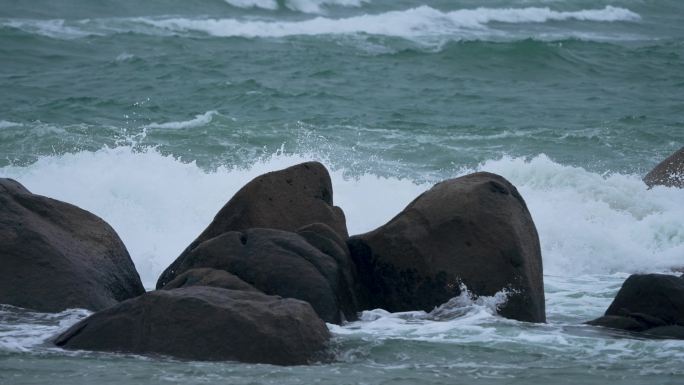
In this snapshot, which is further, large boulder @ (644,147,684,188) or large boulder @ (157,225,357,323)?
large boulder @ (644,147,684,188)

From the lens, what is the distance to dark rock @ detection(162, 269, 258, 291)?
7188mm

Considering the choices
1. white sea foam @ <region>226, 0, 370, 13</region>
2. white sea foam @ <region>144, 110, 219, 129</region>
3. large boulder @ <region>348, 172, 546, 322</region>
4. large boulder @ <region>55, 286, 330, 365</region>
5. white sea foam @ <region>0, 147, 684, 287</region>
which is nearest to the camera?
large boulder @ <region>55, 286, 330, 365</region>

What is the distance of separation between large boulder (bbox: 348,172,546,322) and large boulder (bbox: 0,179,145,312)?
1737 millimetres

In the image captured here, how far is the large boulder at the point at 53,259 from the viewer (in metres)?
7.50

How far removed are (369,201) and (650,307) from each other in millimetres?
5200

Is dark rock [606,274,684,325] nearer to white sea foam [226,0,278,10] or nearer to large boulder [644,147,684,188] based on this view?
large boulder [644,147,684,188]

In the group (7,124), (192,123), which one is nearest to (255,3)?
(192,123)

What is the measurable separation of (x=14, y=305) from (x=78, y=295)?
1.35ft

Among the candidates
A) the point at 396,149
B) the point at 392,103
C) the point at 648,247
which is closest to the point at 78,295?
the point at 648,247

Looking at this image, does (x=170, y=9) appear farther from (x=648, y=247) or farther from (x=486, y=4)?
(x=648, y=247)

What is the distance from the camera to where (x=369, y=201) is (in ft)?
41.0

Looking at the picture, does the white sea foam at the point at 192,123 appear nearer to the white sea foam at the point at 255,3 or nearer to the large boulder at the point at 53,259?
the large boulder at the point at 53,259

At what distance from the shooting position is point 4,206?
25.5 feet

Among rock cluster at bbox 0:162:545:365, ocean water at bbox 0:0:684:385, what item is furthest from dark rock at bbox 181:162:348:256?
ocean water at bbox 0:0:684:385
